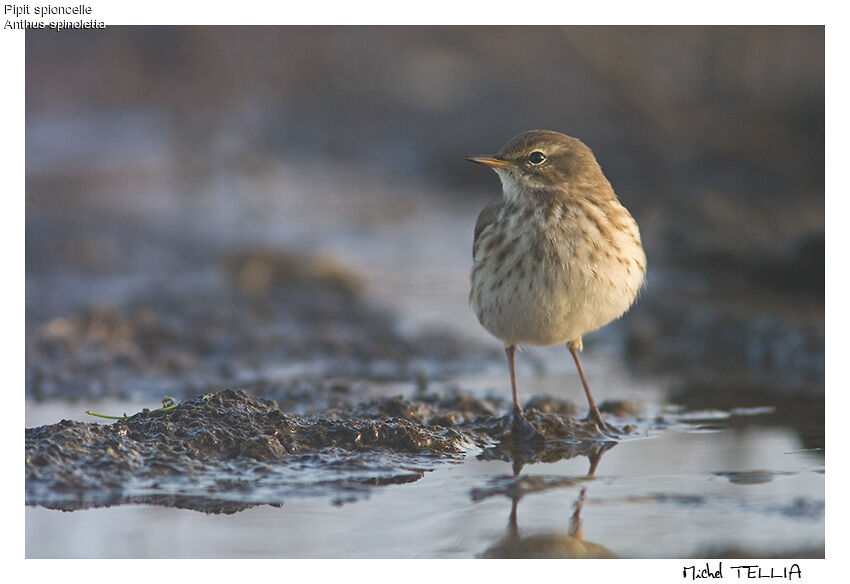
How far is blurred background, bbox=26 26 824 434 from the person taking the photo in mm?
9430

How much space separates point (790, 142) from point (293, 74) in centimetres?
1052

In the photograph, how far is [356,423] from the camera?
5.59 m

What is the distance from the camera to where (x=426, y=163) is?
1797 centimetres

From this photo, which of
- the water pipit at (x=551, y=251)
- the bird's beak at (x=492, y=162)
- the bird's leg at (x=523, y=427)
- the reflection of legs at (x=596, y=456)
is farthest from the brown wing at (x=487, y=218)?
the reflection of legs at (x=596, y=456)

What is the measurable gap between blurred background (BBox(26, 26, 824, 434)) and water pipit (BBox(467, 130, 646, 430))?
154 centimetres

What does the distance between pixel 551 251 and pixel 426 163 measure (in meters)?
12.2

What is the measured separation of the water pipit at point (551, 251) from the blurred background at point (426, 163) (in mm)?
1536

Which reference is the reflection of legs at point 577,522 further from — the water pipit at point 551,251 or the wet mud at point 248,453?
the water pipit at point 551,251

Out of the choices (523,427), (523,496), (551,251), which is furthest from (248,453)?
(551,251)

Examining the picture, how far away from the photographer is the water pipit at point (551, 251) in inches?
233

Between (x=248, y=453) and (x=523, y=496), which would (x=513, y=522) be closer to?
(x=523, y=496)

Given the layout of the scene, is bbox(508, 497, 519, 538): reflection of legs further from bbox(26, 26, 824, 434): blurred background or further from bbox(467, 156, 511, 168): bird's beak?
bbox(26, 26, 824, 434): blurred background
